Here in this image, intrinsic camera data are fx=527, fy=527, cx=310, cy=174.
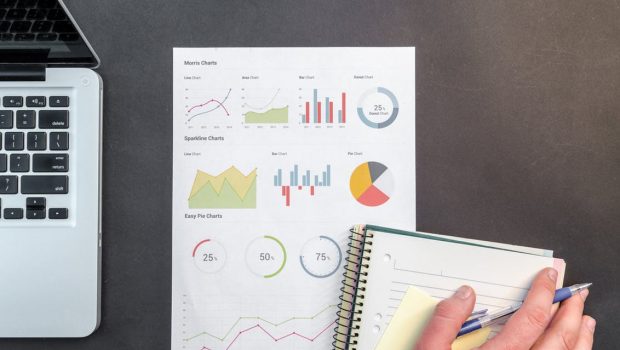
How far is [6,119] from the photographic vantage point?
60 cm

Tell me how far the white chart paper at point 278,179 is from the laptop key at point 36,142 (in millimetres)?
145

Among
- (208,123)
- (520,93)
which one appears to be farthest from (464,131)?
(208,123)

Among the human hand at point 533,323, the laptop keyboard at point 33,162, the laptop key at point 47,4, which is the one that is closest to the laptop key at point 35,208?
the laptop keyboard at point 33,162

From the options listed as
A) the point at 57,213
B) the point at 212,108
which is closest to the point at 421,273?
the point at 212,108

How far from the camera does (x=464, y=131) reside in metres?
0.63

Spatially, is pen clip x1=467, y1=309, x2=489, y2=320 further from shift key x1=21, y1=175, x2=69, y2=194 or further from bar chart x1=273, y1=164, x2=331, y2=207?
shift key x1=21, y1=175, x2=69, y2=194

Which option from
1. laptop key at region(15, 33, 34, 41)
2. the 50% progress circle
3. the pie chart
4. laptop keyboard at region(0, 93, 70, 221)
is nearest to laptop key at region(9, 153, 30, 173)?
laptop keyboard at region(0, 93, 70, 221)

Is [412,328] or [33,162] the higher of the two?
[33,162]

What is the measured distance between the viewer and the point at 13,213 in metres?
0.59

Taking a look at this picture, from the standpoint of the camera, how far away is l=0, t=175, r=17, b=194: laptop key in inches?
23.3

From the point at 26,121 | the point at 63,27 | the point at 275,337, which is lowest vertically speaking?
the point at 275,337

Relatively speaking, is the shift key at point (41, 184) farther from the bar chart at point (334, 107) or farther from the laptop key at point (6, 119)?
Result: the bar chart at point (334, 107)

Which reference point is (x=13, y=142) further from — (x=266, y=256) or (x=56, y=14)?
(x=266, y=256)

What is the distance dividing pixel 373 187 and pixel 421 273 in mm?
114
